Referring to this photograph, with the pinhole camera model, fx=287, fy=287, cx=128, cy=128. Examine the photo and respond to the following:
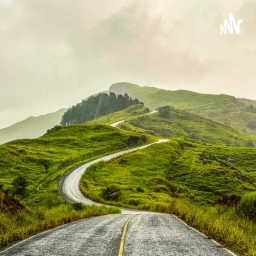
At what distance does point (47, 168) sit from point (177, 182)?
4038 centimetres

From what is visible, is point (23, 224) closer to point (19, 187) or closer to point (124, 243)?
point (124, 243)

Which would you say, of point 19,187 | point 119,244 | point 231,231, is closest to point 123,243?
point 119,244

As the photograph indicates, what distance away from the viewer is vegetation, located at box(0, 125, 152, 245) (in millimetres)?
19203

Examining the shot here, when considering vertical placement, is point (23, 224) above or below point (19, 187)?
above

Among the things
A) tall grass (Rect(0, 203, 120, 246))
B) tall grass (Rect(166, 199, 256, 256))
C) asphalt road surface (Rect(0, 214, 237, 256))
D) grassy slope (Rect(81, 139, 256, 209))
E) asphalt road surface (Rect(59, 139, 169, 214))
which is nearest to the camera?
asphalt road surface (Rect(0, 214, 237, 256))

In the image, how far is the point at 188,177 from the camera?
296 ft

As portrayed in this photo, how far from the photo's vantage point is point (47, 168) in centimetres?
8988

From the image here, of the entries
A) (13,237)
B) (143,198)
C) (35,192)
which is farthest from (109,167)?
(13,237)

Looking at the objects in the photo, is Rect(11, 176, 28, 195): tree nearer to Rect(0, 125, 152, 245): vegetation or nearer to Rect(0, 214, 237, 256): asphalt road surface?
Rect(0, 125, 152, 245): vegetation

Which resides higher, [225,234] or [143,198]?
[225,234]

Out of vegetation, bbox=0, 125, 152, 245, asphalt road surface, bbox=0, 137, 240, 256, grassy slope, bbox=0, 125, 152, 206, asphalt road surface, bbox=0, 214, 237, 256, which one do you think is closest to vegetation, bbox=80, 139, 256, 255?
asphalt road surface, bbox=0, 137, 240, 256

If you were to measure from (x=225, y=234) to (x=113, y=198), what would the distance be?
158 ft

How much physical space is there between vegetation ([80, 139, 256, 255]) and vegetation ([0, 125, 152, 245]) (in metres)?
9.31

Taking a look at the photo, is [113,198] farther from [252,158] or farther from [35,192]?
[252,158]
